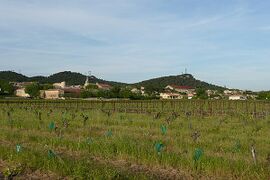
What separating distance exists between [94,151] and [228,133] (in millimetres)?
6158

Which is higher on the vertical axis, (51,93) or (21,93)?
(51,93)

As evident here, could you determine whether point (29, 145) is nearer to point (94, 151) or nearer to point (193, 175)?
point (94, 151)

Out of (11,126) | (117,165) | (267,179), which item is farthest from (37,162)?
(11,126)

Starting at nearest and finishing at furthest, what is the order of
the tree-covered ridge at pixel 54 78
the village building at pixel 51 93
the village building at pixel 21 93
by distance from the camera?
the village building at pixel 21 93
the village building at pixel 51 93
the tree-covered ridge at pixel 54 78

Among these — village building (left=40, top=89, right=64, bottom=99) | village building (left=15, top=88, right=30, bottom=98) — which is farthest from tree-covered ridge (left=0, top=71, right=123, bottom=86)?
village building (left=40, top=89, right=64, bottom=99)

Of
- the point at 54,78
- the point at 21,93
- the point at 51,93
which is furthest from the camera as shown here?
the point at 54,78

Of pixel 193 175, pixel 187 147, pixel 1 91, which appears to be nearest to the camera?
pixel 193 175

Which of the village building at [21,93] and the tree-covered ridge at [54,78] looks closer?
the village building at [21,93]

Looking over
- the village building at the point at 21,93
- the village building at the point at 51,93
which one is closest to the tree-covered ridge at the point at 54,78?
the village building at the point at 21,93

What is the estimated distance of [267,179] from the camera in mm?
6484

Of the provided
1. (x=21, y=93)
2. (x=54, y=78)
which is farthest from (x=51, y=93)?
(x=54, y=78)

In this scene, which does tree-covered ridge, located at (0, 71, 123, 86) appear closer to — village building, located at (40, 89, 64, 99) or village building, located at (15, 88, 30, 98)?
village building, located at (15, 88, 30, 98)

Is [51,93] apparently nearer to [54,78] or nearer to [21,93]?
[21,93]

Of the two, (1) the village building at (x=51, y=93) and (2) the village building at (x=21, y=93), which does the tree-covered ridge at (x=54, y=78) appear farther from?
(1) the village building at (x=51, y=93)
